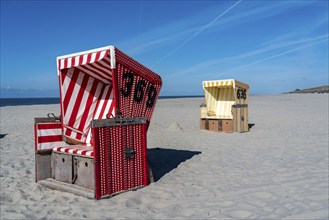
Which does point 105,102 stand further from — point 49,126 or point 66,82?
point 49,126

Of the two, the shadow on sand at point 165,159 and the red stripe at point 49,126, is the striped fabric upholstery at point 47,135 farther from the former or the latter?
the shadow on sand at point 165,159

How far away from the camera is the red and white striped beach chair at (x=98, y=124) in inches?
185

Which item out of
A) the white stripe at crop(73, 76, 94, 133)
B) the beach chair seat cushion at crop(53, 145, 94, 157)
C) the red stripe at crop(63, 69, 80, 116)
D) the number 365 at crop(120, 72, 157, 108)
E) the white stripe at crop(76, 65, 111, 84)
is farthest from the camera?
the white stripe at crop(73, 76, 94, 133)

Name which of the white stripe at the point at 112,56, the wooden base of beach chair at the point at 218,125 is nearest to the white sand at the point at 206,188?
the white stripe at the point at 112,56

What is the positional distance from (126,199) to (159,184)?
898 mm

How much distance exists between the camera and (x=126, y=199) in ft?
15.0

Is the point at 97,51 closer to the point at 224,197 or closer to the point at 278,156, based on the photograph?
the point at 224,197

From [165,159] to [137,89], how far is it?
264 cm

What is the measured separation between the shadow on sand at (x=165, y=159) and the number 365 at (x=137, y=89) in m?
1.39

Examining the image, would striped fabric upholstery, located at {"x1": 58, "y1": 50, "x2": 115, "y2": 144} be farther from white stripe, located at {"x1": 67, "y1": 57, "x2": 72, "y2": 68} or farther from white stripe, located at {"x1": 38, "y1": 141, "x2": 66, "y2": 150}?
white stripe, located at {"x1": 38, "y1": 141, "x2": 66, "y2": 150}

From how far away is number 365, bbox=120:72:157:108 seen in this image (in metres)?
5.04

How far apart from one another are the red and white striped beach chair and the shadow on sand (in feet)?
3.46

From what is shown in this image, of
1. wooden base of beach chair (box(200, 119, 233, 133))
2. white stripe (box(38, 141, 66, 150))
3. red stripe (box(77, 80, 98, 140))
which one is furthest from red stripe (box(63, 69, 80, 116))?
wooden base of beach chair (box(200, 119, 233, 133))

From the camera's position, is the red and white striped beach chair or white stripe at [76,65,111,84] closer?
the red and white striped beach chair
